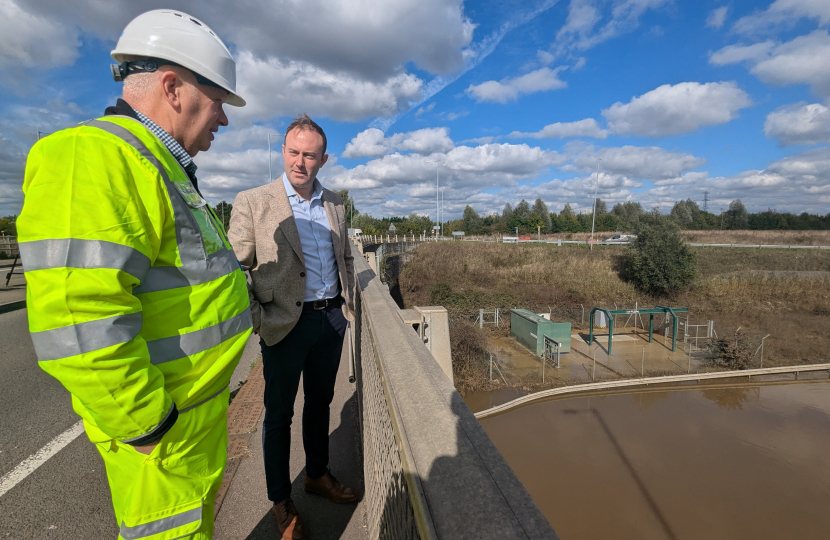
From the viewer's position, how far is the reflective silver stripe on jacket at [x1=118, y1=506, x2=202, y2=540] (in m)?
1.13

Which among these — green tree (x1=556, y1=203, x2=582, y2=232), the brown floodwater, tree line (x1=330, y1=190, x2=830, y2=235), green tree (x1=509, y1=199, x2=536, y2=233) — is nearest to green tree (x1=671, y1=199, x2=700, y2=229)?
tree line (x1=330, y1=190, x2=830, y2=235)

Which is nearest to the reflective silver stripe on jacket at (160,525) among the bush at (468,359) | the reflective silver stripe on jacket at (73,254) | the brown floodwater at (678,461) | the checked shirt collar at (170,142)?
the reflective silver stripe on jacket at (73,254)

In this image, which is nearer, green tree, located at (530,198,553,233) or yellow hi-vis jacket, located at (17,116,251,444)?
yellow hi-vis jacket, located at (17,116,251,444)

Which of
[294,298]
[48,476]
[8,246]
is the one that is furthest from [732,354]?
[8,246]

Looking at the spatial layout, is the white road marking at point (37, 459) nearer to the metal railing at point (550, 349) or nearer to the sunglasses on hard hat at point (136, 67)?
the sunglasses on hard hat at point (136, 67)

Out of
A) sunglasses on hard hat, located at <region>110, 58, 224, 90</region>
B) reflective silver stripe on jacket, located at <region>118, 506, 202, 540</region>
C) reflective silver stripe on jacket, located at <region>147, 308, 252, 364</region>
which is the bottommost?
reflective silver stripe on jacket, located at <region>118, 506, 202, 540</region>

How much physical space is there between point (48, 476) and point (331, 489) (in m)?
2.46

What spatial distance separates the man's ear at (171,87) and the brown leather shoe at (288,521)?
2210 millimetres

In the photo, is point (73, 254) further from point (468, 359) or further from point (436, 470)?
point (468, 359)

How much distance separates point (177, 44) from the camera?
1334 millimetres

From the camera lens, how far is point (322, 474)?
272cm

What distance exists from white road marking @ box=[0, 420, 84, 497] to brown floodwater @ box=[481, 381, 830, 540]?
27.5 feet

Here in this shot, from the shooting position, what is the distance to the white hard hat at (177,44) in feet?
4.29

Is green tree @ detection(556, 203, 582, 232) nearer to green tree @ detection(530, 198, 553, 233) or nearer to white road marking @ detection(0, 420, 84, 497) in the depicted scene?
green tree @ detection(530, 198, 553, 233)
